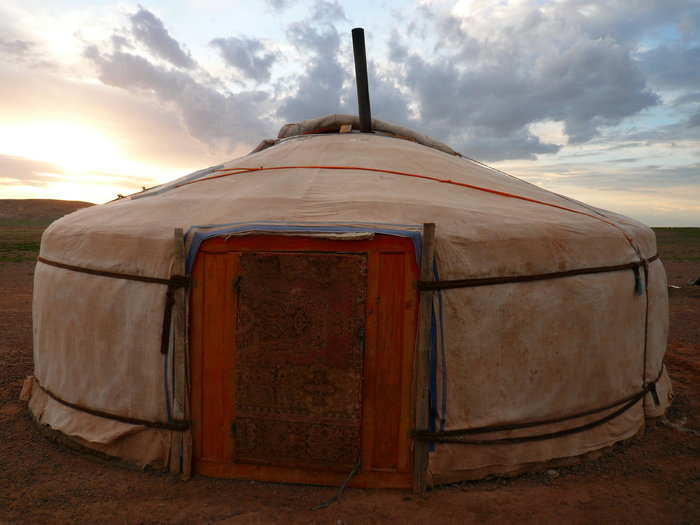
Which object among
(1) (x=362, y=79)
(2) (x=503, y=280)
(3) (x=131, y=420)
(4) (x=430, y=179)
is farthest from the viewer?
(1) (x=362, y=79)

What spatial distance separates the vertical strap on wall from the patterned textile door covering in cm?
34

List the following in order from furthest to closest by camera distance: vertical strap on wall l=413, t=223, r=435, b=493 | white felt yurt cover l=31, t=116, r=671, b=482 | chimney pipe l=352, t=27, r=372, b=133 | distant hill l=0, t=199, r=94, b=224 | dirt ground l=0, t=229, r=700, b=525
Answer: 1. distant hill l=0, t=199, r=94, b=224
2. chimney pipe l=352, t=27, r=372, b=133
3. white felt yurt cover l=31, t=116, r=671, b=482
4. vertical strap on wall l=413, t=223, r=435, b=493
5. dirt ground l=0, t=229, r=700, b=525

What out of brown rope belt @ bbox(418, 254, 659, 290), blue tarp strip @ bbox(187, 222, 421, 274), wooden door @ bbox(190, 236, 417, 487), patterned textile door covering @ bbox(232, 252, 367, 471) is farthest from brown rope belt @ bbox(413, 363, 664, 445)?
blue tarp strip @ bbox(187, 222, 421, 274)

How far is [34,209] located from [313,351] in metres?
74.9

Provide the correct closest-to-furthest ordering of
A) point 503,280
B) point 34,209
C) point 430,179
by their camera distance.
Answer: point 503,280, point 430,179, point 34,209

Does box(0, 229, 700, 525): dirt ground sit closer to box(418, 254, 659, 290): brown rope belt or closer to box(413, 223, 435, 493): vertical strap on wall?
box(413, 223, 435, 493): vertical strap on wall

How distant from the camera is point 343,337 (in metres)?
2.91

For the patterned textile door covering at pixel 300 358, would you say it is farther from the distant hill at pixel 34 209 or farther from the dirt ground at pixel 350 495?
the distant hill at pixel 34 209

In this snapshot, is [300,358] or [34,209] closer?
[300,358]

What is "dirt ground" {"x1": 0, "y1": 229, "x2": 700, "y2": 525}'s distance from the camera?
2.68 m

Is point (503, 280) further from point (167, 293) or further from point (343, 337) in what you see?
point (167, 293)

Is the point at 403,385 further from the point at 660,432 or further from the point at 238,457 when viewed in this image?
the point at 660,432

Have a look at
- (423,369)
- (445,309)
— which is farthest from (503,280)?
(423,369)

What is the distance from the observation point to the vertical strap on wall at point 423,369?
2836 mm
